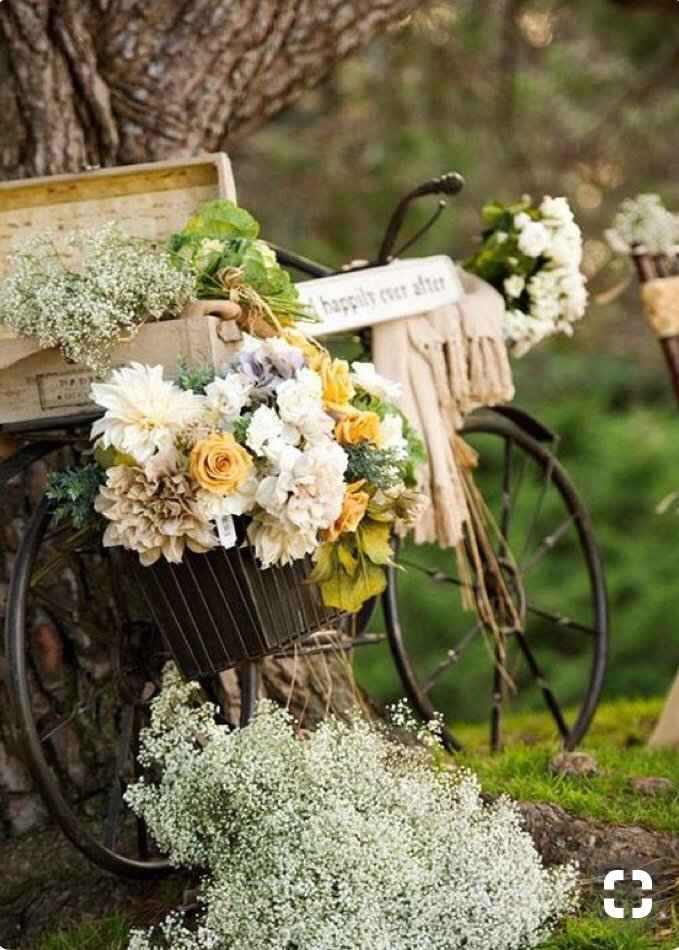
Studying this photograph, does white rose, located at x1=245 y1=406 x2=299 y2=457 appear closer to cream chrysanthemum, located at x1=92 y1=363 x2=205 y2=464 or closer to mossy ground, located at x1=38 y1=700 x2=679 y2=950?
cream chrysanthemum, located at x1=92 y1=363 x2=205 y2=464

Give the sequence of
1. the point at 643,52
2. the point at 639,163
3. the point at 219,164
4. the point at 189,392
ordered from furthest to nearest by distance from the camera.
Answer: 1. the point at 639,163
2. the point at 643,52
3. the point at 219,164
4. the point at 189,392

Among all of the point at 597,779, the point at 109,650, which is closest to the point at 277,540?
the point at 109,650

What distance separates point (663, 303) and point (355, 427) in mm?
1451

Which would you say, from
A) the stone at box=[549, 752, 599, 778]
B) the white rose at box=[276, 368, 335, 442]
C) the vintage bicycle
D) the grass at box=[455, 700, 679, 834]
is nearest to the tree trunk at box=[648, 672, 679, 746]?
the grass at box=[455, 700, 679, 834]

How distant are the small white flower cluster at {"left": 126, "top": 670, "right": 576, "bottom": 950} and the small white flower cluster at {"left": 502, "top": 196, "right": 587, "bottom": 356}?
1.23 m

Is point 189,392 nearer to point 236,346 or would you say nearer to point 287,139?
point 236,346

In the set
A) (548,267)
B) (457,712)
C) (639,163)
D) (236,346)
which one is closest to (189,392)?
(236,346)

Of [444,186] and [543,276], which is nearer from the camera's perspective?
[444,186]

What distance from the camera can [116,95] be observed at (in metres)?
3.79

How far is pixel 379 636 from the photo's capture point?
374cm

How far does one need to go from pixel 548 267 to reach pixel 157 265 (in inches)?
49.2

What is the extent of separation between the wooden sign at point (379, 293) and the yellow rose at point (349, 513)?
0.60m

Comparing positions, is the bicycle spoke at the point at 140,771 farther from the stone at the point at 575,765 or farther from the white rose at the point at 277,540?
the stone at the point at 575,765

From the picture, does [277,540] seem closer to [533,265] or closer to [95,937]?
[95,937]
